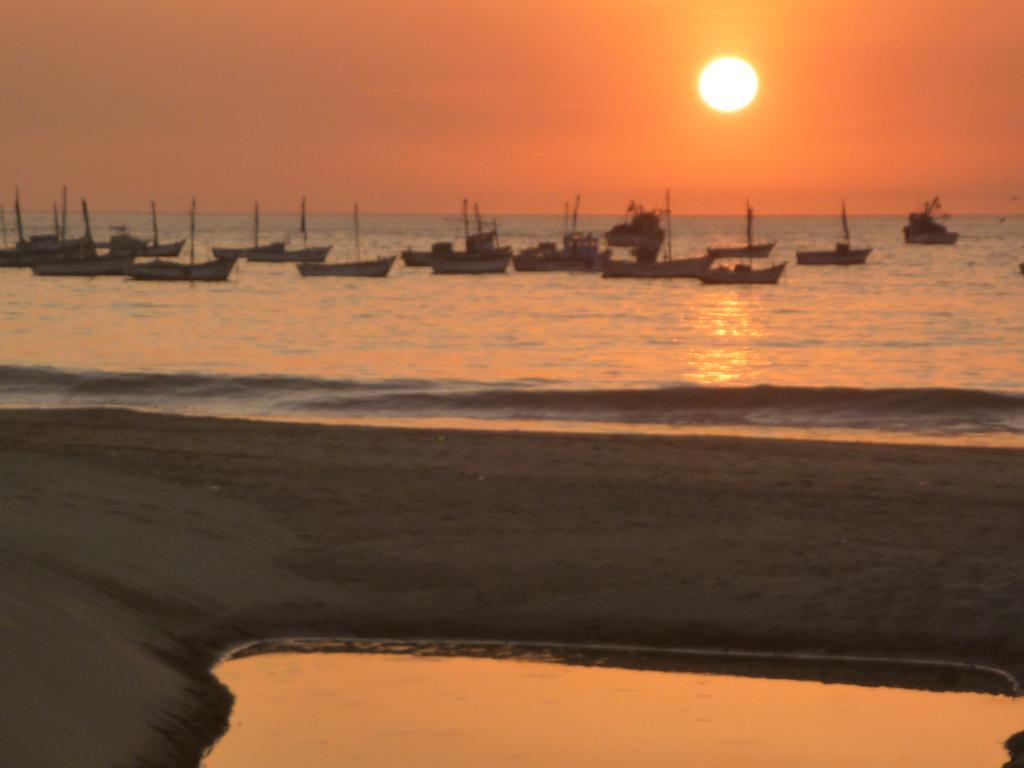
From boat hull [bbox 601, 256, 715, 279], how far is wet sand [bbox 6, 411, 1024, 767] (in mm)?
85995

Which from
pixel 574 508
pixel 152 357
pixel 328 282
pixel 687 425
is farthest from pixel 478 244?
pixel 574 508

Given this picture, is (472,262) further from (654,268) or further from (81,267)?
(81,267)

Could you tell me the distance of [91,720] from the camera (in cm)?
825

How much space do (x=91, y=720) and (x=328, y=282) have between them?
97.0 meters

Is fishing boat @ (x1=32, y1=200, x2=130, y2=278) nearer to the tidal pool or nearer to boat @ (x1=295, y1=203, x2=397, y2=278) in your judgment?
boat @ (x1=295, y1=203, x2=397, y2=278)

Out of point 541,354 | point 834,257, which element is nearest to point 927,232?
point 834,257

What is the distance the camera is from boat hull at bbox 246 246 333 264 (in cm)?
12094

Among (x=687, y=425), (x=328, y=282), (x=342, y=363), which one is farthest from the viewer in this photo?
(x=328, y=282)

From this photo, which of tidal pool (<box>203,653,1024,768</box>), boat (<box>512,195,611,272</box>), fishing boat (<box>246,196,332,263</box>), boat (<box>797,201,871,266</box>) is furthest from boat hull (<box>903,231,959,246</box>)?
tidal pool (<box>203,653,1024,768</box>)

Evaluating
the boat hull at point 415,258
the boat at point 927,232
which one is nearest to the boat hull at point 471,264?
the boat hull at point 415,258

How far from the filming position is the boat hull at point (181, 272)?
319ft

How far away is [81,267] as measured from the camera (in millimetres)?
103188

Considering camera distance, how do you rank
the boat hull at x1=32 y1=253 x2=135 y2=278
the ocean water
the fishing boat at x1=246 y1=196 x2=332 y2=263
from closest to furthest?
1. the ocean water
2. the boat hull at x1=32 y1=253 x2=135 y2=278
3. the fishing boat at x1=246 y1=196 x2=332 y2=263

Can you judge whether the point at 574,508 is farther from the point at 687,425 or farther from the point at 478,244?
the point at 478,244
